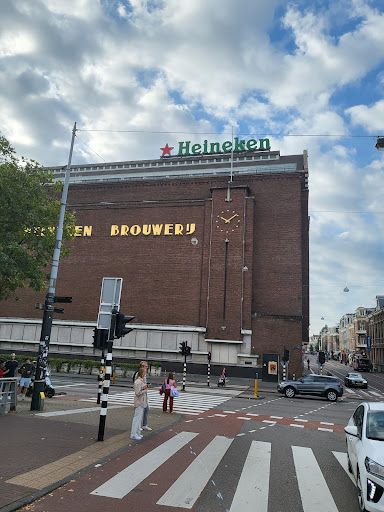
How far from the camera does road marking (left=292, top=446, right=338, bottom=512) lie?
5.61 meters

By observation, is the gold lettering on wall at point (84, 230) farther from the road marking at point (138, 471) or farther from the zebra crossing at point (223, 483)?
the zebra crossing at point (223, 483)

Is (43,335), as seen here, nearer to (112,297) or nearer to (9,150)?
(112,297)

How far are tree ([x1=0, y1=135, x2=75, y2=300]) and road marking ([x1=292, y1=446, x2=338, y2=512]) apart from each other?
39.9ft

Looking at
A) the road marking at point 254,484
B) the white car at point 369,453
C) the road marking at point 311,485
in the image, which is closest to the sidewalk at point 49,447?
the road marking at point 254,484

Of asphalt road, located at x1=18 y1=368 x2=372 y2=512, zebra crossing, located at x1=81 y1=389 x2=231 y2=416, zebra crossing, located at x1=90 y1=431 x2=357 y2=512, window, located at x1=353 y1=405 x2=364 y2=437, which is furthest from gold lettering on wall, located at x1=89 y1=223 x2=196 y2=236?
window, located at x1=353 y1=405 x2=364 y2=437

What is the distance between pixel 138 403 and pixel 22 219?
415 inches

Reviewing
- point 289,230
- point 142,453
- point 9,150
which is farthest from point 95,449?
point 289,230

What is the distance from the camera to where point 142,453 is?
7922 millimetres

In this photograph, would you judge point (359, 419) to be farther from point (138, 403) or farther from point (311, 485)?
point (138, 403)

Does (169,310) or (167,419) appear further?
(169,310)

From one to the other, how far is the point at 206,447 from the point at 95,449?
2703mm

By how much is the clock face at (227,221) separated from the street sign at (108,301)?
1087 inches

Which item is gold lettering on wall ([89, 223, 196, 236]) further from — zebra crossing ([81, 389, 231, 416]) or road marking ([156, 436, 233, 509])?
road marking ([156, 436, 233, 509])

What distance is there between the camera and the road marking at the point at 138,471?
5.76 m
